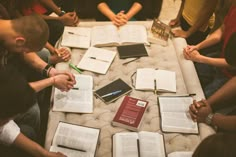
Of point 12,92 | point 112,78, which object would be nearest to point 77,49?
point 112,78

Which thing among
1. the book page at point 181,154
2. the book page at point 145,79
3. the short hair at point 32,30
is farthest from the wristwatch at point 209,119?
the short hair at point 32,30

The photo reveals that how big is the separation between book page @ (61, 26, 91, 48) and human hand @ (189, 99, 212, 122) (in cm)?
81

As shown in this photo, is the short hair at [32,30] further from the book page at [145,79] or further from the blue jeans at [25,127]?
Answer: the book page at [145,79]

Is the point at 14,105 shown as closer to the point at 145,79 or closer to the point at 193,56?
the point at 145,79

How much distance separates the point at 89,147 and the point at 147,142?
10.8 inches

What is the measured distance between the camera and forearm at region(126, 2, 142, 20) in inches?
102

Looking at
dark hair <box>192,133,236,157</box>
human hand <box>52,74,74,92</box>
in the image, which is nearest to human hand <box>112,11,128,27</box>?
human hand <box>52,74,74,92</box>

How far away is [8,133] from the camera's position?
1.51 m

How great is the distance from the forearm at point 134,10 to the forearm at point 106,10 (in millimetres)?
137

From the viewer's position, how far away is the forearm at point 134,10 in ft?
8.50

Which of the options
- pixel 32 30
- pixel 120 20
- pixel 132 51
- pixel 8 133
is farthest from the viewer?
pixel 120 20

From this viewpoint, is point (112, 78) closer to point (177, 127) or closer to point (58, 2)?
point (177, 127)

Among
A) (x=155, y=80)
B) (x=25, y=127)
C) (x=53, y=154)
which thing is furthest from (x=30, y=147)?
(x=155, y=80)

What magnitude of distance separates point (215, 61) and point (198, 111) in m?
0.45
